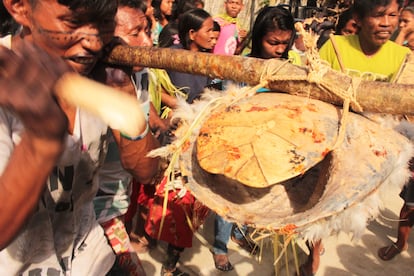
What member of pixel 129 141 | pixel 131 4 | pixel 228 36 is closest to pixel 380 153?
pixel 129 141

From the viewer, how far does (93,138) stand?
4.97 ft

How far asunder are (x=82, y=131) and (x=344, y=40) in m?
1.92

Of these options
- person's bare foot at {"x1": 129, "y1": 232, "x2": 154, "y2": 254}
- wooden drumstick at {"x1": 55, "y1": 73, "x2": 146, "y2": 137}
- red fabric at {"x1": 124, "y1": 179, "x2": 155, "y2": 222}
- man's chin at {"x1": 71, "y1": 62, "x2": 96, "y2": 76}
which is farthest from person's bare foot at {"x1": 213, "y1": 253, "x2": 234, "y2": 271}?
wooden drumstick at {"x1": 55, "y1": 73, "x2": 146, "y2": 137}

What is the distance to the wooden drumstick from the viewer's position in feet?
2.39

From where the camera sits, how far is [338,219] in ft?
2.97

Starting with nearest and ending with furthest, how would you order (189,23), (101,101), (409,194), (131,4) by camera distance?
(101,101), (131,4), (409,194), (189,23)

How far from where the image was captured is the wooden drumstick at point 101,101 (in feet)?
2.39

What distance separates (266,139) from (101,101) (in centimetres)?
44

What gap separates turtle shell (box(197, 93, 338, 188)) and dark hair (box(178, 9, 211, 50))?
2.55m

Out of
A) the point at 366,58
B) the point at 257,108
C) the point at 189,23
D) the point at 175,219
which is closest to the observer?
the point at 257,108

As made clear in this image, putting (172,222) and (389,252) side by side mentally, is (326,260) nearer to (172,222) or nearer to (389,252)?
(389,252)

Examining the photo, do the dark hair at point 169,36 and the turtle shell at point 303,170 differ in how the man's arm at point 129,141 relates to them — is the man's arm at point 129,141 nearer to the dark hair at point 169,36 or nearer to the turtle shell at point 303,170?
the turtle shell at point 303,170

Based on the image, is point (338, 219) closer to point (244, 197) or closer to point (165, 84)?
point (244, 197)

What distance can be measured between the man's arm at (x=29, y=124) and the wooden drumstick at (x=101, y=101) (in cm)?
3
